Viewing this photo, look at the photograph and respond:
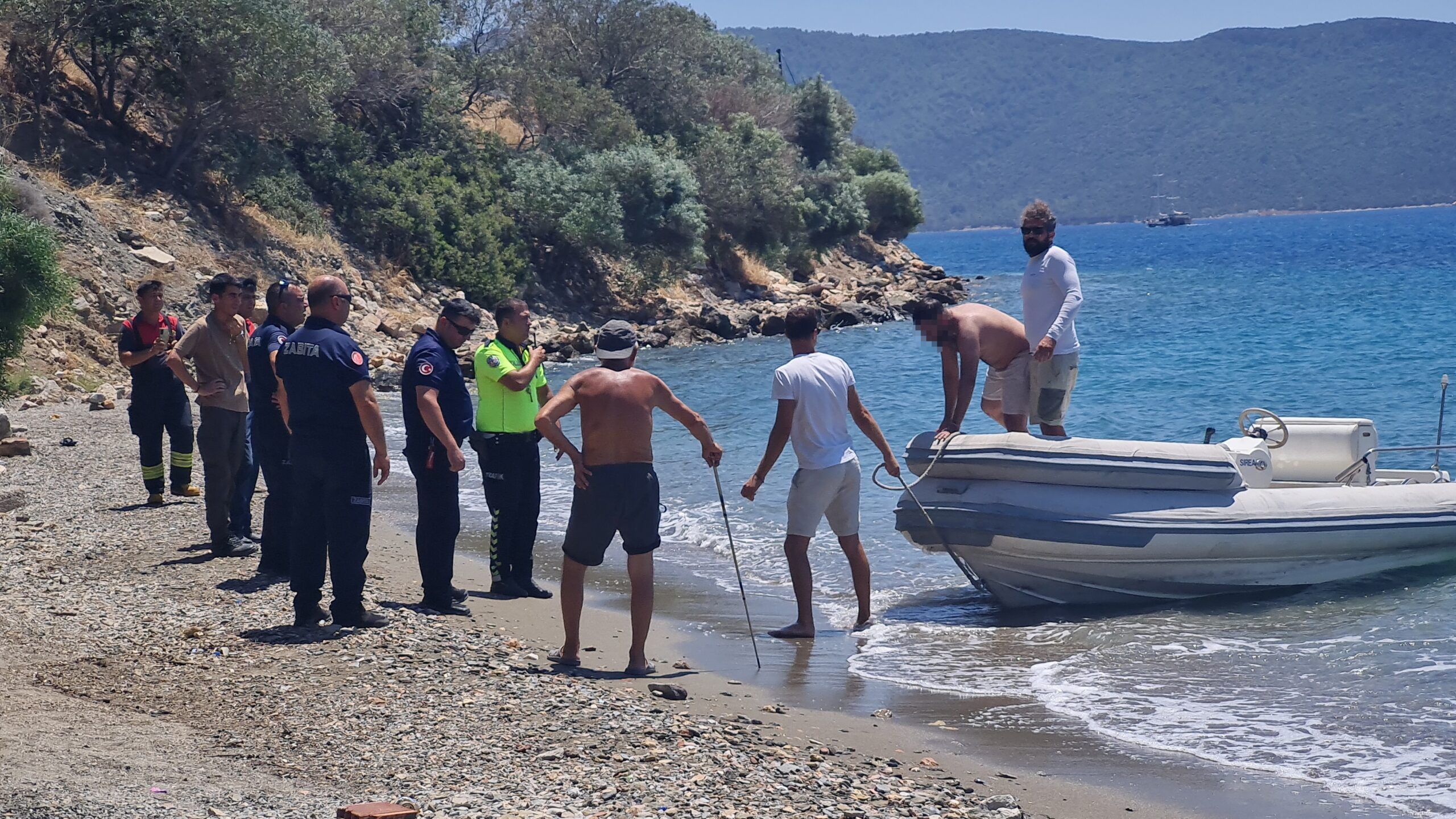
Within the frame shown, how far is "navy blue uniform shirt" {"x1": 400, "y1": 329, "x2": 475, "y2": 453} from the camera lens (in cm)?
717

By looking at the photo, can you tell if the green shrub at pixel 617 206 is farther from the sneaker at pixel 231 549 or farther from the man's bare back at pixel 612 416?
the man's bare back at pixel 612 416

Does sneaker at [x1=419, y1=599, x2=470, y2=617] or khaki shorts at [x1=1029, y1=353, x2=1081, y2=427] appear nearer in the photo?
sneaker at [x1=419, y1=599, x2=470, y2=617]

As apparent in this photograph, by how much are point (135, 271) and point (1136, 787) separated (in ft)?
61.8

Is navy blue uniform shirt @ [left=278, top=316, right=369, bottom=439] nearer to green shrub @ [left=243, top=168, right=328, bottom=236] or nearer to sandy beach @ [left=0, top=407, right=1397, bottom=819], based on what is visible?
sandy beach @ [left=0, top=407, right=1397, bottom=819]

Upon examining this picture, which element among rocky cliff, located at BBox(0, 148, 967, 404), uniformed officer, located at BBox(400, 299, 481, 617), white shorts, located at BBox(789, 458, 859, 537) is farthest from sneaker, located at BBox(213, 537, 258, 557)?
rocky cliff, located at BBox(0, 148, 967, 404)

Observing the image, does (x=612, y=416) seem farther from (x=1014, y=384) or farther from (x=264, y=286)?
(x=264, y=286)

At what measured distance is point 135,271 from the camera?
20578mm

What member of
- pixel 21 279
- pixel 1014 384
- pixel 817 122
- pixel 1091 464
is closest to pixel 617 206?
pixel 21 279

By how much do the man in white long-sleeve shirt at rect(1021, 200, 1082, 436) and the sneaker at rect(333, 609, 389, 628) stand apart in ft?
13.4

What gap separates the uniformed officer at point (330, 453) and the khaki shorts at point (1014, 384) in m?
3.93

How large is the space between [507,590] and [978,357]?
3.12 metres

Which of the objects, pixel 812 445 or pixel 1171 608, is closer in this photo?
pixel 812 445

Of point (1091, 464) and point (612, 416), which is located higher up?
point (612, 416)

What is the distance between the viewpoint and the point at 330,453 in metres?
6.40
